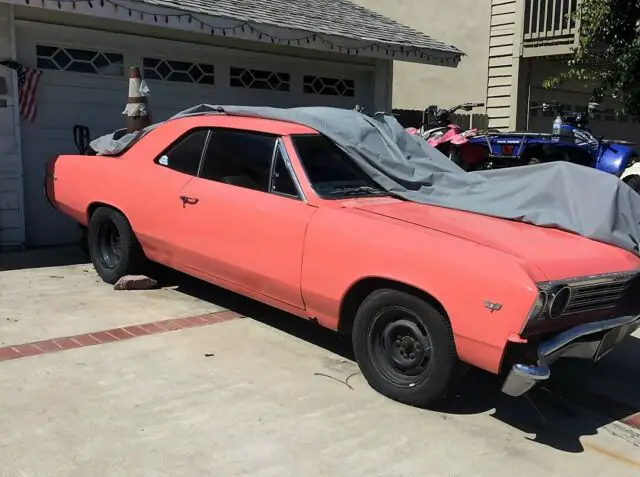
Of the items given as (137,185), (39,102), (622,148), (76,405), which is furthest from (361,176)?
(622,148)

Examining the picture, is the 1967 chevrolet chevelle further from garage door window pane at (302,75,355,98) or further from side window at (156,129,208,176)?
garage door window pane at (302,75,355,98)

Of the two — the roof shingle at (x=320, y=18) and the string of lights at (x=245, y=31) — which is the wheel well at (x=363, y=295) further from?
the roof shingle at (x=320, y=18)

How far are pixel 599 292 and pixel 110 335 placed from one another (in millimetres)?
3357

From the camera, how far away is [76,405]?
12.6 feet

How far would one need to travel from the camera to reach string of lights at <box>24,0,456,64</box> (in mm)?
7160

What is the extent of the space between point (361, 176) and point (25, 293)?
3291 millimetres

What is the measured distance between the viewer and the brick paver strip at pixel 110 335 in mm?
4648

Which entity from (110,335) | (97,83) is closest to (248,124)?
(110,335)

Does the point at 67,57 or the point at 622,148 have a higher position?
the point at 67,57

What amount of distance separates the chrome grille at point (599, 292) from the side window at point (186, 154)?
3009 millimetres

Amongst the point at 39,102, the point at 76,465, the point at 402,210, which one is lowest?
the point at 76,465

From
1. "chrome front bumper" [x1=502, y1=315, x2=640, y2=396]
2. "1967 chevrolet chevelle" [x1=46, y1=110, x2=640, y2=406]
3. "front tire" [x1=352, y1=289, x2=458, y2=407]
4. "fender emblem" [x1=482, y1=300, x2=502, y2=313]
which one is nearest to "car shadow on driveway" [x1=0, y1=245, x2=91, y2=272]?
"1967 chevrolet chevelle" [x1=46, y1=110, x2=640, y2=406]

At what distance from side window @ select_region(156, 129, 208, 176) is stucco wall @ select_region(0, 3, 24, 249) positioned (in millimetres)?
2811

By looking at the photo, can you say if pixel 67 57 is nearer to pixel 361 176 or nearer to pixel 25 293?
pixel 25 293
